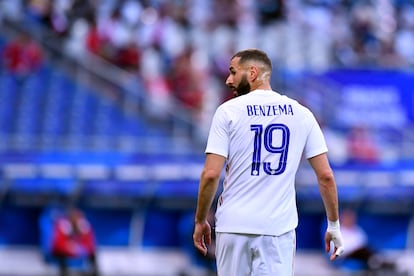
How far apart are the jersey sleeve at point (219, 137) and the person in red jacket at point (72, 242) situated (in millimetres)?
8207

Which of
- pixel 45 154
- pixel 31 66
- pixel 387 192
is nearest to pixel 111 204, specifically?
pixel 45 154

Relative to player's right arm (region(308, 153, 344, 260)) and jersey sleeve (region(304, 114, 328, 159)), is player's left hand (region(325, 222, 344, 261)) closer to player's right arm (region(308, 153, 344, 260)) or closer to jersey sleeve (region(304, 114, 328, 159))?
player's right arm (region(308, 153, 344, 260))

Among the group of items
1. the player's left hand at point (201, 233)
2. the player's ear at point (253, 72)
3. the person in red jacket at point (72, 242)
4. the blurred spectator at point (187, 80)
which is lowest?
the person in red jacket at point (72, 242)

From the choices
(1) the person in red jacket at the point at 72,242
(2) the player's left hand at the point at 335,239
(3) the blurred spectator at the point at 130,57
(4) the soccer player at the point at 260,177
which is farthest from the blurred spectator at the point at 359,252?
(4) the soccer player at the point at 260,177

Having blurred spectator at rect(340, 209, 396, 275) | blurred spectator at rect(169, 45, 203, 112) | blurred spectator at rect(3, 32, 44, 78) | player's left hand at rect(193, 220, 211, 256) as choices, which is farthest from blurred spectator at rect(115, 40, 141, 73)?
player's left hand at rect(193, 220, 211, 256)

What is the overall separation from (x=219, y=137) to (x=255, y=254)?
2.33 feet

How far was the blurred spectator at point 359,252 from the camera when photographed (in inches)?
589

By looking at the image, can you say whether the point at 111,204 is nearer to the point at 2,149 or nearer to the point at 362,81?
the point at 2,149

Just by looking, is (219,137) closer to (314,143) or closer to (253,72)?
(253,72)

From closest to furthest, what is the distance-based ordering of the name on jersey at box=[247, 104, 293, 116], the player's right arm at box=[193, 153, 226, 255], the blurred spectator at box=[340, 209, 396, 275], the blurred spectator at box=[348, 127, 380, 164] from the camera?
1. the player's right arm at box=[193, 153, 226, 255]
2. the name on jersey at box=[247, 104, 293, 116]
3. the blurred spectator at box=[340, 209, 396, 275]
4. the blurred spectator at box=[348, 127, 380, 164]

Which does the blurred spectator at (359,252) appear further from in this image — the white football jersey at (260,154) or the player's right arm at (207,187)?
the player's right arm at (207,187)

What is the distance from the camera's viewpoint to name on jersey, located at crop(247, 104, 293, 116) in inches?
246

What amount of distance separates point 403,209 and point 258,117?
12217 mm

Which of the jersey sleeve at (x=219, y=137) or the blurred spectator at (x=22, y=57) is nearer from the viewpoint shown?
the jersey sleeve at (x=219, y=137)
